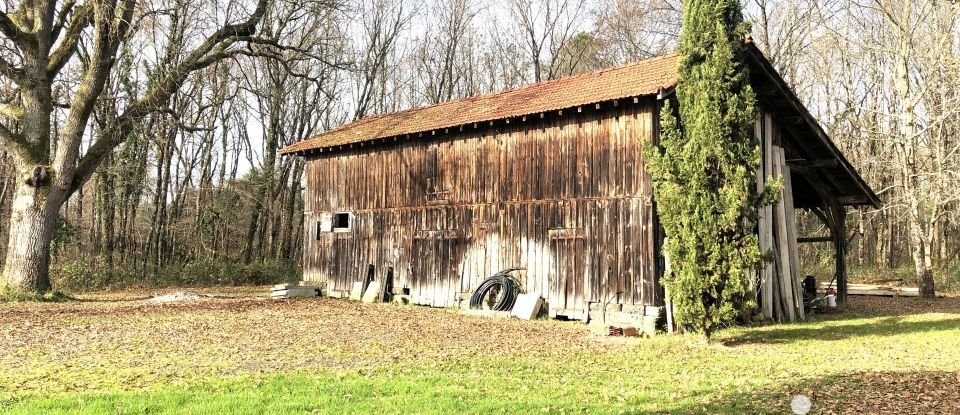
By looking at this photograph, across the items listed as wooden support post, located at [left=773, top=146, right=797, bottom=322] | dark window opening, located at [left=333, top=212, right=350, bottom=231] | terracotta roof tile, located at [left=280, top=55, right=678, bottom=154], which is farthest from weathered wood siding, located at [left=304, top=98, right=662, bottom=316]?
wooden support post, located at [left=773, top=146, right=797, bottom=322]

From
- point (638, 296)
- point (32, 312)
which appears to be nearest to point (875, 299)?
point (638, 296)

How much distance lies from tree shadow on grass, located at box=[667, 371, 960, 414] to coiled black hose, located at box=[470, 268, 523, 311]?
330 inches

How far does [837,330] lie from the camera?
13266mm

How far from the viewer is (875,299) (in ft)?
69.7

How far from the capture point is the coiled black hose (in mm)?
15766

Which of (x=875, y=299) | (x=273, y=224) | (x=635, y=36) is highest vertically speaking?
(x=635, y=36)

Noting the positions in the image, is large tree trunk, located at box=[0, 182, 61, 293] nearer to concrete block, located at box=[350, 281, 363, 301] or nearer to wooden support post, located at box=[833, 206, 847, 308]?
concrete block, located at box=[350, 281, 363, 301]

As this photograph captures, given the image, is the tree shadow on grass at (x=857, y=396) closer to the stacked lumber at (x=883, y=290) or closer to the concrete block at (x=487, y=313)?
the concrete block at (x=487, y=313)

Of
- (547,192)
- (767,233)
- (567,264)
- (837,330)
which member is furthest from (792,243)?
(547,192)

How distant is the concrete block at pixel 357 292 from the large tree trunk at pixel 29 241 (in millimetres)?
7961

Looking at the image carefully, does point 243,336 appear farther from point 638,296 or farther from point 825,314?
point 825,314

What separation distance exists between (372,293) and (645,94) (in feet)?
32.8

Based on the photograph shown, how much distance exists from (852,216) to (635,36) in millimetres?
14224

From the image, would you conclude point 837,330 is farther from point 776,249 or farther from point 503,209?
point 503,209
